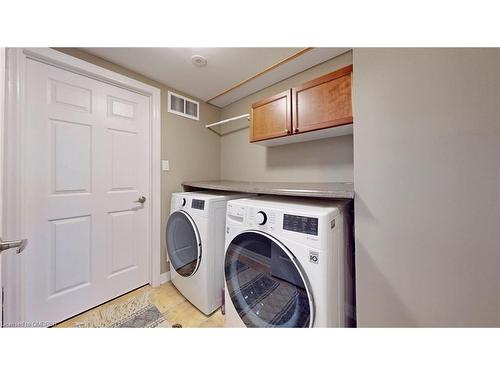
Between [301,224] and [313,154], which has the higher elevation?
[313,154]

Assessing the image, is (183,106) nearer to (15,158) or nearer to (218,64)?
(218,64)

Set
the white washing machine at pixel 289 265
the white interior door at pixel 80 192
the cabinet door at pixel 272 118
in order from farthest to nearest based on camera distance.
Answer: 1. the cabinet door at pixel 272 118
2. the white interior door at pixel 80 192
3. the white washing machine at pixel 289 265

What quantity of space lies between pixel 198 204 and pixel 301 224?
818 millimetres

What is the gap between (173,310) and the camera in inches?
50.8

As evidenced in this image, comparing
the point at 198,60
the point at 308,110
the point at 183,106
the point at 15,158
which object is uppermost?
the point at 198,60

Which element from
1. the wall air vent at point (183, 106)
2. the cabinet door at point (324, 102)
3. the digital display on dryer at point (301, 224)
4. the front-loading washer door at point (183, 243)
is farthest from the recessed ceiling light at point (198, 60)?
the digital display on dryer at point (301, 224)

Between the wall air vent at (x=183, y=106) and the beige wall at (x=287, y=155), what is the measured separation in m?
0.40

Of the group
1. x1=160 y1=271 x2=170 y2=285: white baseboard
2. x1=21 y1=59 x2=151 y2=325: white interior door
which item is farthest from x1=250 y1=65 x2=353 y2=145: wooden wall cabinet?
x1=160 y1=271 x2=170 y2=285: white baseboard

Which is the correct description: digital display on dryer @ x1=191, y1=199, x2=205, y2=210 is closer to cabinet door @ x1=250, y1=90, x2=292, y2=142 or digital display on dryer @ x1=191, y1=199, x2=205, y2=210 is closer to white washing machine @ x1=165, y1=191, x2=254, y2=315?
white washing machine @ x1=165, y1=191, x2=254, y2=315

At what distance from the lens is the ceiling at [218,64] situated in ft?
4.00

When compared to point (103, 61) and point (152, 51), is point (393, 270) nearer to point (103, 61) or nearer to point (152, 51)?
point (152, 51)

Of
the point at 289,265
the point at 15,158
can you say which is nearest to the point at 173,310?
the point at 289,265

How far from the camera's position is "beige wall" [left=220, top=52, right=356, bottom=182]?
4.48ft

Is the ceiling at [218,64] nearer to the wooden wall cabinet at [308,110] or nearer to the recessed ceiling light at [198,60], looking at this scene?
the recessed ceiling light at [198,60]
